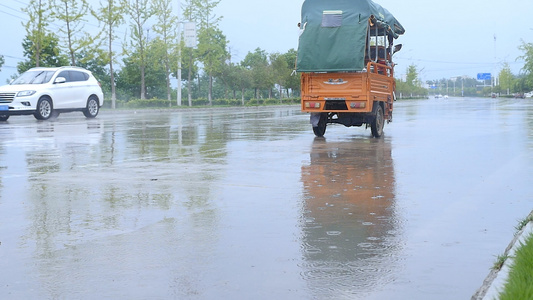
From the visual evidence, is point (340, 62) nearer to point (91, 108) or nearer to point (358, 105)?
point (358, 105)

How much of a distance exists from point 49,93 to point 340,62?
14.1 m

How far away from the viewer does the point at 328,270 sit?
4.88 meters

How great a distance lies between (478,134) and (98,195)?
42.7 feet

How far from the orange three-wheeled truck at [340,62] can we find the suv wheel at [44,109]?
42.3 ft

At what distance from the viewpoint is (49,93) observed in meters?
26.9

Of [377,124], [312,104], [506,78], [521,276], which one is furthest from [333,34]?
[506,78]

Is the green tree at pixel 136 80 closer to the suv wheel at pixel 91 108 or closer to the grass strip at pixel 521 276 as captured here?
the suv wheel at pixel 91 108

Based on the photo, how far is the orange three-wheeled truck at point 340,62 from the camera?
55.7 feet

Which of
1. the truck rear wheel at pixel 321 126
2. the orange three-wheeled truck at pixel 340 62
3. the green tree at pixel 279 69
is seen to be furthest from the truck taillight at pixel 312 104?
the green tree at pixel 279 69

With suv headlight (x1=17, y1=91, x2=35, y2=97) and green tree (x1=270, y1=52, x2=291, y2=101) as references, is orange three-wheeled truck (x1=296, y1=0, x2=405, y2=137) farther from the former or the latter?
green tree (x1=270, y1=52, x2=291, y2=101)

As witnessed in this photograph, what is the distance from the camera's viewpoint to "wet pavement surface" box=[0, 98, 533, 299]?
15.1 feet

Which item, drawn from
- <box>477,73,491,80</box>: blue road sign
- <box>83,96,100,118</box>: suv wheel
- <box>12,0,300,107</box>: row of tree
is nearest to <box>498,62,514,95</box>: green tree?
<box>477,73,491,80</box>: blue road sign

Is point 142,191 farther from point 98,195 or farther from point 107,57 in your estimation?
point 107,57

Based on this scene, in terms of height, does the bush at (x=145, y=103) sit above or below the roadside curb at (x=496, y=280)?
above
